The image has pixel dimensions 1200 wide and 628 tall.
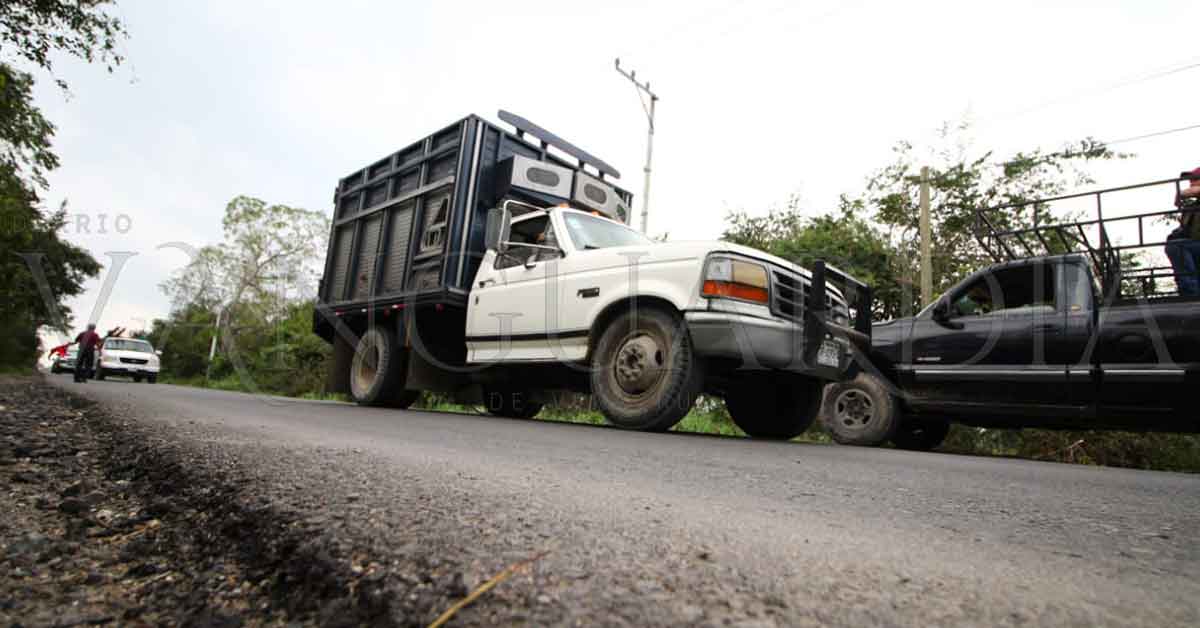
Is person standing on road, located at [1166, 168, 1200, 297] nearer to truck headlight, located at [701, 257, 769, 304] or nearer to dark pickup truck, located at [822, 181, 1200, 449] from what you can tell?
dark pickup truck, located at [822, 181, 1200, 449]

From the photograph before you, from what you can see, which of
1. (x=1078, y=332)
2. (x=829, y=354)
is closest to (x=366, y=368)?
(x=829, y=354)

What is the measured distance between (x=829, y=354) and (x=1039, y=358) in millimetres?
1864

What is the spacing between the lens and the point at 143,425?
3.02 meters

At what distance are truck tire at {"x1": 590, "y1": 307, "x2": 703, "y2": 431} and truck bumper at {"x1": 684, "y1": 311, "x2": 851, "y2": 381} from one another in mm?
169

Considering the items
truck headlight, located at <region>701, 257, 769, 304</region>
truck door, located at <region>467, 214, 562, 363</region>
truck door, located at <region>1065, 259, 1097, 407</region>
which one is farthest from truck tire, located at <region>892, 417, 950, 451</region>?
truck door, located at <region>467, 214, 562, 363</region>

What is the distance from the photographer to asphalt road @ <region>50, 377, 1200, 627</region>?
77cm

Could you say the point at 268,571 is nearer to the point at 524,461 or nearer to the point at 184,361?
the point at 524,461

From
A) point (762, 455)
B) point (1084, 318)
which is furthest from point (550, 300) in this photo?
point (1084, 318)

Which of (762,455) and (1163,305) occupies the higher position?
(1163,305)

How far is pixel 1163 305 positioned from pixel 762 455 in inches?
148

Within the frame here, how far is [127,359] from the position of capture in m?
20.7

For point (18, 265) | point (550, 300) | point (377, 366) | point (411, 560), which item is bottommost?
point (411, 560)

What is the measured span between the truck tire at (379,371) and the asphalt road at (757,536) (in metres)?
4.91

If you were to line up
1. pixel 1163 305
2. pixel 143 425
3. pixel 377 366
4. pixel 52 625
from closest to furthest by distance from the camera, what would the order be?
pixel 52 625 → pixel 143 425 → pixel 1163 305 → pixel 377 366
